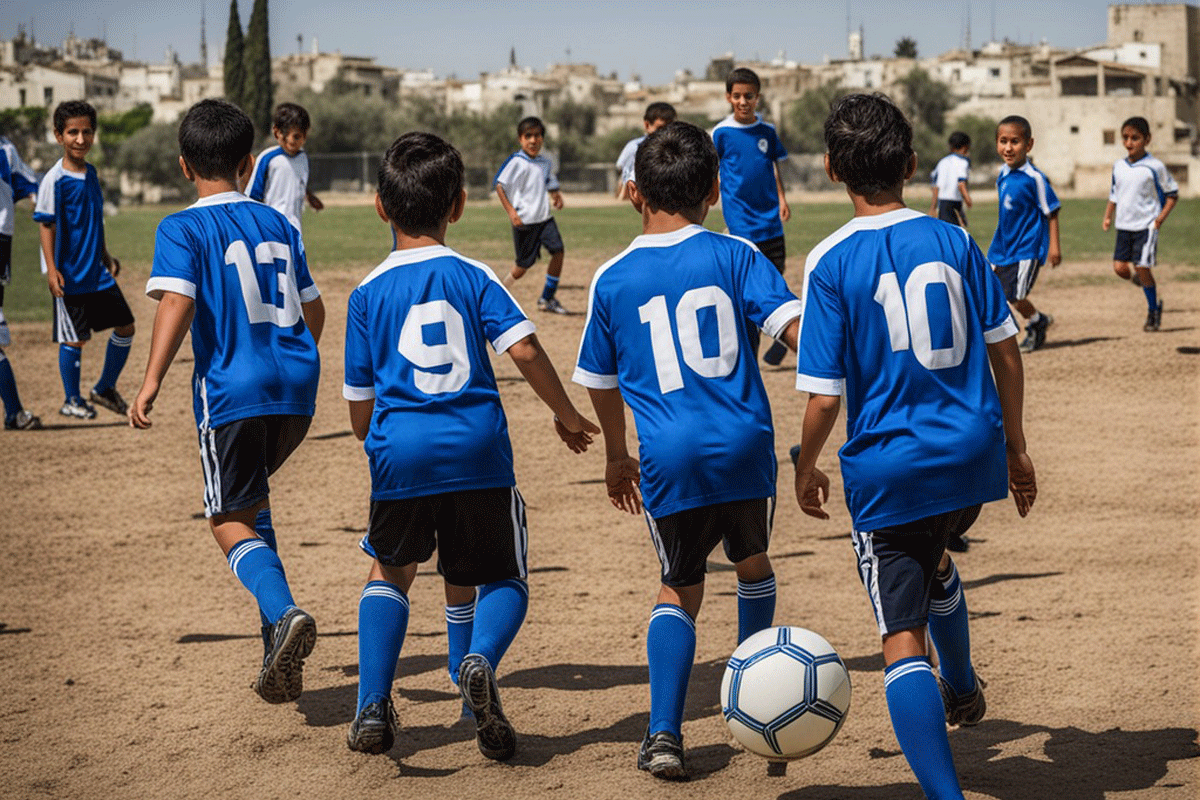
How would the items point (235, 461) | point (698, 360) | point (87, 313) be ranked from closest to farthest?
point (698, 360) → point (235, 461) → point (87, 313)

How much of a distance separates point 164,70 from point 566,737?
14043 cm

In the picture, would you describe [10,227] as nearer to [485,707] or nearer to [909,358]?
[485,707]

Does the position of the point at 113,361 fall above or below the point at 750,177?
below

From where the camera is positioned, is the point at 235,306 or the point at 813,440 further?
the point at 235,306

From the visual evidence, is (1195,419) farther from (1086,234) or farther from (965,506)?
(1086,234)

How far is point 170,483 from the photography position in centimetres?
909

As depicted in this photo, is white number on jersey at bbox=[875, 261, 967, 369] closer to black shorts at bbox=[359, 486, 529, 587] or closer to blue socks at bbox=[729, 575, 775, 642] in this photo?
blue socks at bbox=[729, 575, 775, 642]

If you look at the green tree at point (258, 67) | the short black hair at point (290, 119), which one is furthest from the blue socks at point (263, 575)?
the green tree at point (258, 67)

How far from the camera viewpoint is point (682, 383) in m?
4.22

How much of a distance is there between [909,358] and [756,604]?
3.64 feet

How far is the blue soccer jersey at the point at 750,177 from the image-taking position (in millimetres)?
10445

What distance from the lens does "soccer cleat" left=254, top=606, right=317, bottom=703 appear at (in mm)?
4492

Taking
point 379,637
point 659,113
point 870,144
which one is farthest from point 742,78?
point 379,637

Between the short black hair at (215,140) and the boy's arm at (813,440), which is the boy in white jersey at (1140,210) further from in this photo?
the boy's arm at (813,440)
